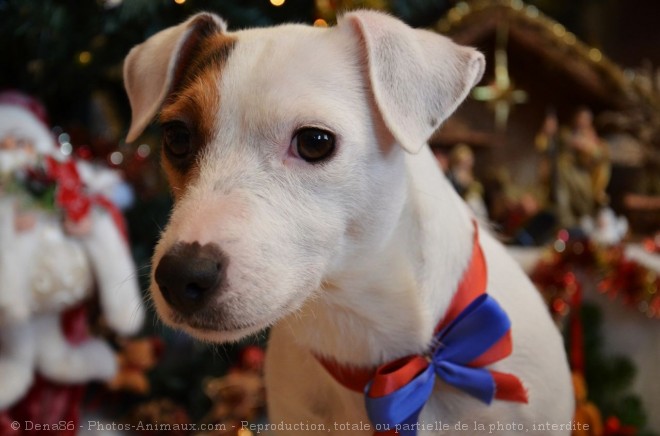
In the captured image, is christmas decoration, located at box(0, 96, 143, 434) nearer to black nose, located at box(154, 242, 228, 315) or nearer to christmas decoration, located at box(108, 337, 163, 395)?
christmas decoration, located at box(108, 337, 163, 395)

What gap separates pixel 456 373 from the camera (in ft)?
2.42

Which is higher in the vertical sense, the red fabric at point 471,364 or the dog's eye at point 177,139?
the dog's eye at point 177,139

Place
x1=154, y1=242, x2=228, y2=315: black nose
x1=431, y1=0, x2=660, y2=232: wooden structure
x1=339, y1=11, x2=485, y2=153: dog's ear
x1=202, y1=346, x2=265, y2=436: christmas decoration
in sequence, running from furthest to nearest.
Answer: x1=431, y1=0, x2=660, y2=232: wooden structure, x1=202, y1=346, x2=265, y2=436: christmas decoration, x1=339, y1=11, x2=485, y2=153: dog's ear, x1=154, y1=242, x2=228, y2=315: black nose

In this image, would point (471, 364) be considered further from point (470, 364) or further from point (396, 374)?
point (396, 374)

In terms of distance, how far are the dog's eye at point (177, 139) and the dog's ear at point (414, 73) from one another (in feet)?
0.78

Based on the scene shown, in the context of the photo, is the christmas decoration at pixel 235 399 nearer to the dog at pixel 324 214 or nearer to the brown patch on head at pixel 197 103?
the dog at pixel 324 214

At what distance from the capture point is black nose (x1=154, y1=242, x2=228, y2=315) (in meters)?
0.56

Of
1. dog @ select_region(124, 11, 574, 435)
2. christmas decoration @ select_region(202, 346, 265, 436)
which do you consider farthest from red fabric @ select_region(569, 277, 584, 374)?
christmas decoration @ select_region(202, 346, 265, 436)

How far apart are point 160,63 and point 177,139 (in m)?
0.13

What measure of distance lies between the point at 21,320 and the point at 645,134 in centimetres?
158

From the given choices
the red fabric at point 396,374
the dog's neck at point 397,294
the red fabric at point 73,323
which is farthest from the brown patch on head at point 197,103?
the red fabric at point 73,323

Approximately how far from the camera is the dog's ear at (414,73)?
68 cm

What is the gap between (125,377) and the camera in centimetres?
133

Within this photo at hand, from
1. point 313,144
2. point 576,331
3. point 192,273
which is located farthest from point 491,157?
point 192,273
